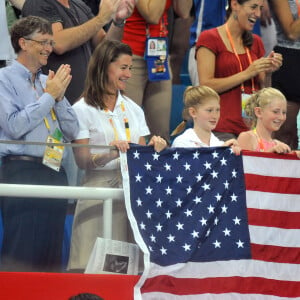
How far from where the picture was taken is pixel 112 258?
291 inches

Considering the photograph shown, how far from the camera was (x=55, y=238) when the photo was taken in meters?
7.34

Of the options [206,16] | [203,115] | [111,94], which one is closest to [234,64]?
[203,115]

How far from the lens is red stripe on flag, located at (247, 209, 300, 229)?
7633mm

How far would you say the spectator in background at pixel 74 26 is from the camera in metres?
8.83

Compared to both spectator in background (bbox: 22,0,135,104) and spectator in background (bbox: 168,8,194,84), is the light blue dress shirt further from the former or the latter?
spectator in background (bbox: 168,8,194,84)

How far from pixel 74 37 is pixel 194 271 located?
2.37m

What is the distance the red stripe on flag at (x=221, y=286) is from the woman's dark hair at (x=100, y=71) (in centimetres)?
141

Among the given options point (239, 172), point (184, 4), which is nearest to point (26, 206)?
point (239, 172)

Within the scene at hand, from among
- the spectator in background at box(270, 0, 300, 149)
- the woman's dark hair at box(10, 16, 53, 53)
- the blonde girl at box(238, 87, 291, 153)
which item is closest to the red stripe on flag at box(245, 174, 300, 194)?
the blonde girl at box(238, 87, 291, 153)

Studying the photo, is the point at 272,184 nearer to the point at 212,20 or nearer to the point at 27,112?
the point at 27,112

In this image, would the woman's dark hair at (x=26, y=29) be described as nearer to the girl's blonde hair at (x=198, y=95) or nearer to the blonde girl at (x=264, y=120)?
the girl's blonde hair at (x=198, y=95)

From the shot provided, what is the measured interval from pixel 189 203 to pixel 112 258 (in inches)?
Result: 25.5

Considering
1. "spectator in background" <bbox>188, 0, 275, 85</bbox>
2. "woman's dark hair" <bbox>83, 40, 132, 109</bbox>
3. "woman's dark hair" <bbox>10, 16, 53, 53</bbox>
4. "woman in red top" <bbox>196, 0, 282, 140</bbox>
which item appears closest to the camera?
"woman's dark hair" <bbox>10, 16, 53, 53</bbox>

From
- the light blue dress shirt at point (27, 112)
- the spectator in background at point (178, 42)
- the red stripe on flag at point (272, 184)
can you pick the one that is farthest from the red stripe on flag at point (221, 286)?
the spectator in background at point (178, 42)
